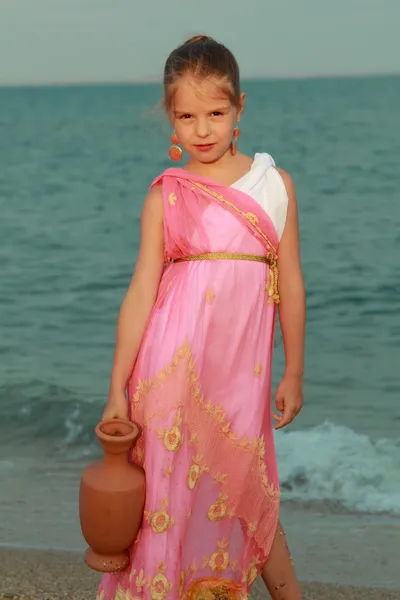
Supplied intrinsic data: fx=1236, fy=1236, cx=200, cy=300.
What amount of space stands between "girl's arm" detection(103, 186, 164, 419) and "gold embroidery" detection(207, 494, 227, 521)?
0.36 m

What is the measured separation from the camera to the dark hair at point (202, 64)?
3.17 metres

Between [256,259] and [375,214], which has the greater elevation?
[256,259]

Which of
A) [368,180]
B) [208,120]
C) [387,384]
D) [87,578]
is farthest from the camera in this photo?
[368,180]

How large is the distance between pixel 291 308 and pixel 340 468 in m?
3.33

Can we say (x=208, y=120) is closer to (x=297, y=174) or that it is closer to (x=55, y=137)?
(x=297, y=174)

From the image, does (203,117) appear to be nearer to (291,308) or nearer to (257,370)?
(291,308)

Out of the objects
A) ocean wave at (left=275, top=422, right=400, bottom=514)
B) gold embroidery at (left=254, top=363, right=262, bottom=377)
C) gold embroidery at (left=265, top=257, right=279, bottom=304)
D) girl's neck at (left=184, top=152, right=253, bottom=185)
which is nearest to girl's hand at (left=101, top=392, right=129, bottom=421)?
gold embroidery at (left=254, top=363, right=262, bottom=377)

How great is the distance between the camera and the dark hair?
3.17 metres

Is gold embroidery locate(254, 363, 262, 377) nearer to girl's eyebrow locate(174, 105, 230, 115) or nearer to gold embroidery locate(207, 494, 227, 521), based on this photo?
gold embroidery locate(207, 494, 227, 521)

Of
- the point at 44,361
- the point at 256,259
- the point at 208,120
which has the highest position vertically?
the point at 208,120

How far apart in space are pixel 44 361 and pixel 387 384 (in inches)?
107

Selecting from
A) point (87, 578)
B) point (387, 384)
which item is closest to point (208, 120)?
point (87, 578)

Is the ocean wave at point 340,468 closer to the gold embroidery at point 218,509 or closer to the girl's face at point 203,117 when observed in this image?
the gold embroidery at point 218,509

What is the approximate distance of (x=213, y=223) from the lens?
10.5 ft
